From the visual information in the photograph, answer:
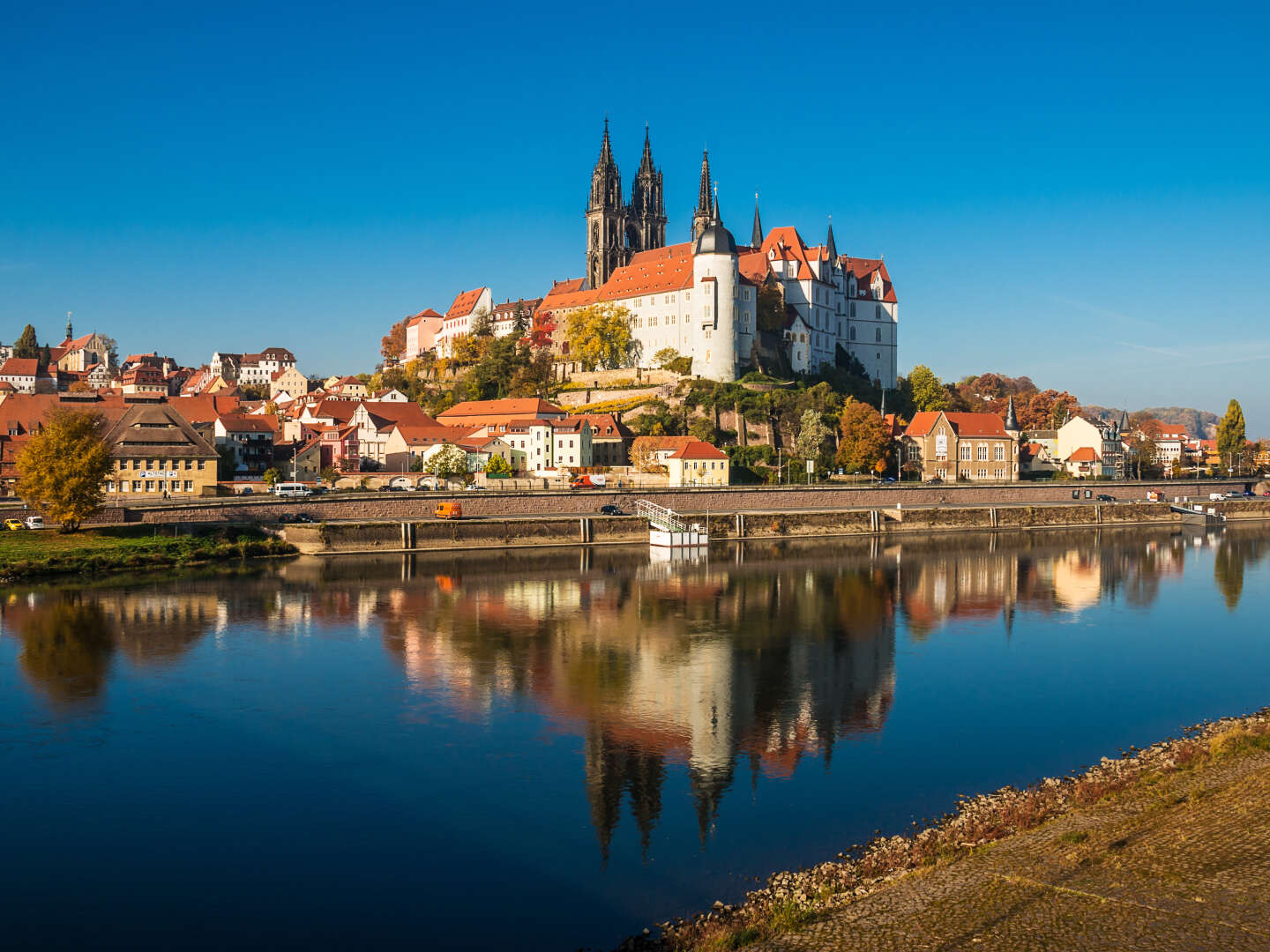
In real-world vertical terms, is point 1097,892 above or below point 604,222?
below

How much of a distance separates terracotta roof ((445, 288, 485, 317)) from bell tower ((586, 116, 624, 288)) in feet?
43.8

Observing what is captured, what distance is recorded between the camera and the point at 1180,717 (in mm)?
22141

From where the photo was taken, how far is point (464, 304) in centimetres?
11369

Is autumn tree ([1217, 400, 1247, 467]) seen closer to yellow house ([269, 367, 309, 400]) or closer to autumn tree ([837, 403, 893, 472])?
autumn tree ([837, 403, 893, 472])

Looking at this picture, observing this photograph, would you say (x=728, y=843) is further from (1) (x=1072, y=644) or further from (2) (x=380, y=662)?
(1) (x=1072, y=644)

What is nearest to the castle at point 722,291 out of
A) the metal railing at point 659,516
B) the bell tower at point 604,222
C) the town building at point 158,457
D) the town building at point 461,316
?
the bell tower at point 604,222

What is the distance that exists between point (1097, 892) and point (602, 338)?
78270 millimetres

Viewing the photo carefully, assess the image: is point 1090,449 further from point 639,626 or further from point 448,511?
point 639,626

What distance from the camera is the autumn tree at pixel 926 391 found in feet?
316

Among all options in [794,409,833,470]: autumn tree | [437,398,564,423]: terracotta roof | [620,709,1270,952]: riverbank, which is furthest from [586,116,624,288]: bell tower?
[620,709,1270,952]: riverbank

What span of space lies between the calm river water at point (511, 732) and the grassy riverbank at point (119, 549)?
10.6 feet

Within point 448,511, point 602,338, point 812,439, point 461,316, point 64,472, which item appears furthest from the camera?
point 461,316

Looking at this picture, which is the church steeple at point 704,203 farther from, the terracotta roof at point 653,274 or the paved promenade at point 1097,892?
the paved promenade at point 1097,892

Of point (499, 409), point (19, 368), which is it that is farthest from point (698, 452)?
point (19, 368)
